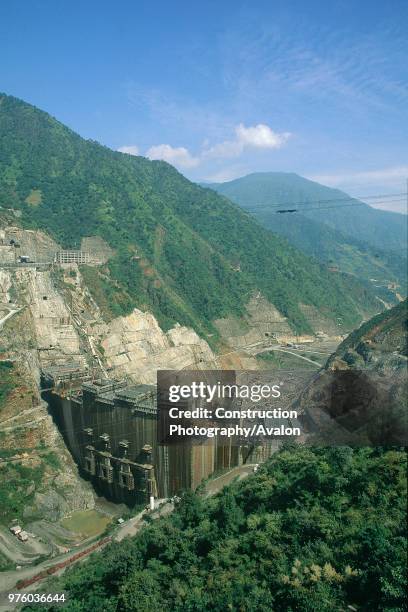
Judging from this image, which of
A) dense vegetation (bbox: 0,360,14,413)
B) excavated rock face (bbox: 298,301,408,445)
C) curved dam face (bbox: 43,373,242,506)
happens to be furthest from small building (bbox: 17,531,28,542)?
excavated rock face (bbox: 298,301,408,445)

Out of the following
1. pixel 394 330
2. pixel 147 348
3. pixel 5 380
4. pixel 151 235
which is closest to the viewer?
pixel 5 380

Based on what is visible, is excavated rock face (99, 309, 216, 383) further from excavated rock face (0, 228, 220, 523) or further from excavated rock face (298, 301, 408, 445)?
excavated rock face (298, 301, 408, 445)

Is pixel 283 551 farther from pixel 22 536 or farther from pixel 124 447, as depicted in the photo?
pixel 124 447

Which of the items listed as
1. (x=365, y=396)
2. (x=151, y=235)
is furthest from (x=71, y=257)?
(x=365, y=396)

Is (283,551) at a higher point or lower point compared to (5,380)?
lower

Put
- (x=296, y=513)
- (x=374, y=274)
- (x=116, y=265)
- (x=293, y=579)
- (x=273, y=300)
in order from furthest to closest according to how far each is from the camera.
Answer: (x=374, y=274)
(x=273, y=300)
(x=116, y=265)
(x=296, y=513)
(x=293, y=579)

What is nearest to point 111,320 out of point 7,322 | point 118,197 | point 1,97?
point 7,322

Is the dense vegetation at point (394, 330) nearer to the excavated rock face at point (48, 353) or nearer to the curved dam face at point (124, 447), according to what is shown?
A: the curved dam face at point (124, 447)

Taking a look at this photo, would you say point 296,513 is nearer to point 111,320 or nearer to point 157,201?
point 111,320
